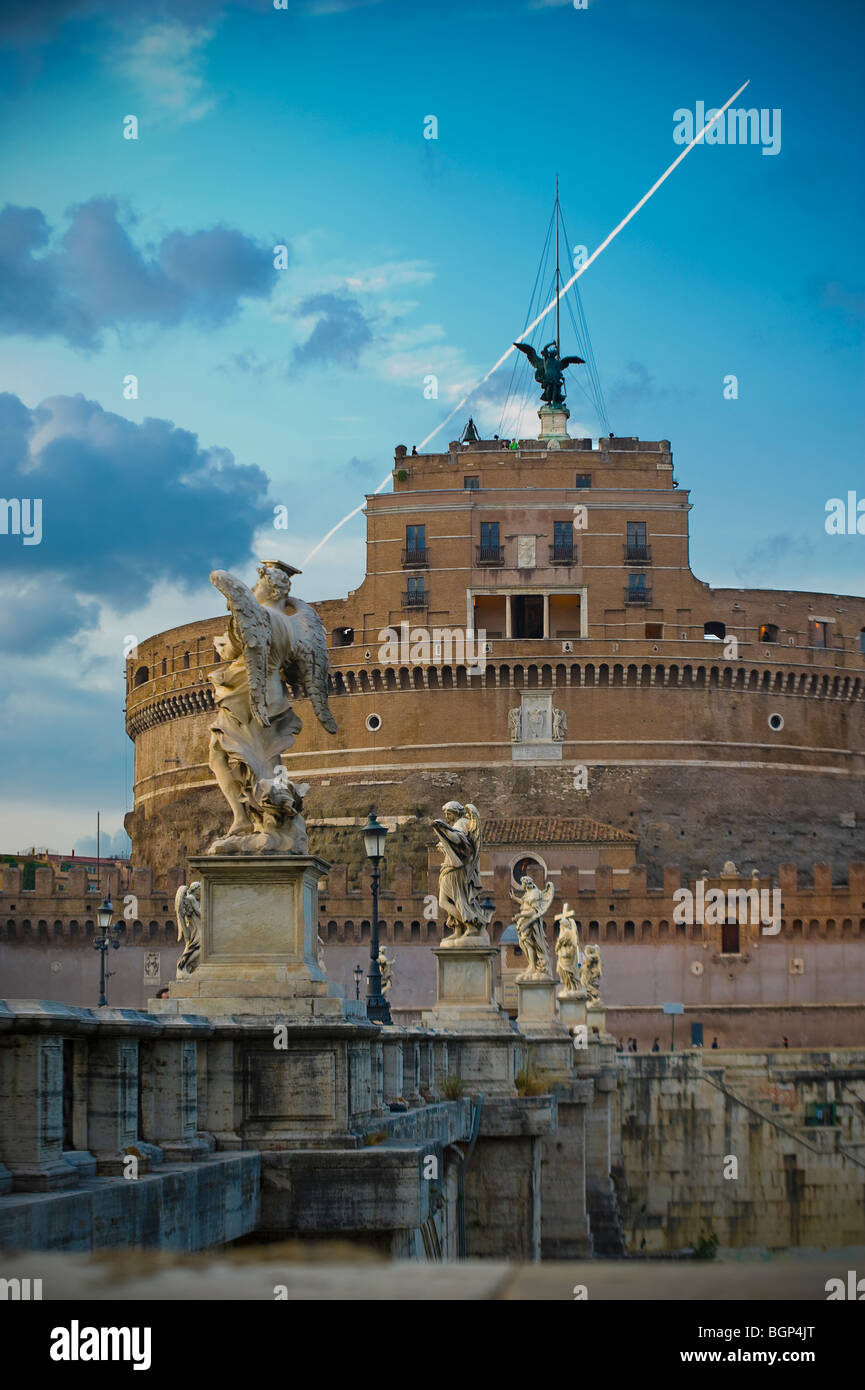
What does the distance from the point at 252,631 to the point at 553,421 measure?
264ft

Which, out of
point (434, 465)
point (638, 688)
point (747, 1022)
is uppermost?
point (434, 465)

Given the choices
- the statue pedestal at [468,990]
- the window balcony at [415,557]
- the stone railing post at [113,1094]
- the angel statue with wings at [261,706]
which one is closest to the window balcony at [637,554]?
the window balcony at [415,557]

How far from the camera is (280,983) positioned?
1004 centimetres

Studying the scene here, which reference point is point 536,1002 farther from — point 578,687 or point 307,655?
point 578,687

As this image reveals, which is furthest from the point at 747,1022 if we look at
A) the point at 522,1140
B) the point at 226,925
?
the point at 226,925

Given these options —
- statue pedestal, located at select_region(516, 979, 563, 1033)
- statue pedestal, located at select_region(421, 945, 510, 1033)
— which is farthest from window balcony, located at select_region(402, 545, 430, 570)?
statue pedestal, located at select_region(421, 945, 510, 1033)

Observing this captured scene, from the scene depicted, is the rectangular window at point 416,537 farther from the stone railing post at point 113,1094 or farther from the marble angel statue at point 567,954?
the stone railing post at point 113,1094

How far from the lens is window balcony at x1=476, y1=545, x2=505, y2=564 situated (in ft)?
269

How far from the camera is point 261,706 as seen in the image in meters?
10.7
